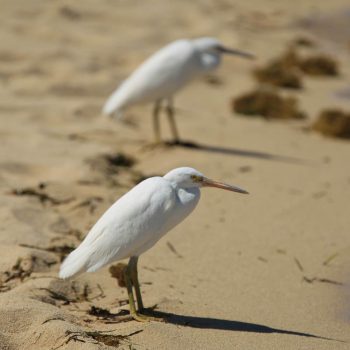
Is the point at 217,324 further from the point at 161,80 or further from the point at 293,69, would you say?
the point at 293,69

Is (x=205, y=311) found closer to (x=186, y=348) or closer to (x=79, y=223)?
(x=186, y=348)

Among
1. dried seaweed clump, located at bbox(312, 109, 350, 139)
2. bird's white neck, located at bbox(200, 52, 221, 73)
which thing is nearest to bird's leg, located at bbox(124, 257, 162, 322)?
bird's white neck, located at bbox(200, 52, 221, 73)

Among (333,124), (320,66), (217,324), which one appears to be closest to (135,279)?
(217,324)

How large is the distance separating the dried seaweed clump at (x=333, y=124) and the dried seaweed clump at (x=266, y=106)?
0.63m

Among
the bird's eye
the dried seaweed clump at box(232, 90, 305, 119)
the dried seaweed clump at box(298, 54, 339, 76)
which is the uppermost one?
the bird's eye

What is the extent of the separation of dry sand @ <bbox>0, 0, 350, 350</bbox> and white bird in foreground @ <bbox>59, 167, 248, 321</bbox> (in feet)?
1.07

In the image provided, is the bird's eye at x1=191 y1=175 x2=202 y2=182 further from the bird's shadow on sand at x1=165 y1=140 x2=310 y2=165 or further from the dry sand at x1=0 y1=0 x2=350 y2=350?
the bird's shadow on sand at x1=165 y1=140 x2=310 y2=165

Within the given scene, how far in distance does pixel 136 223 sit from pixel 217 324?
797 mm

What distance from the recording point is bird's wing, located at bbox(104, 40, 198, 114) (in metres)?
9.23

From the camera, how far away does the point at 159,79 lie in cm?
921

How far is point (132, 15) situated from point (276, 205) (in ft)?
33.6

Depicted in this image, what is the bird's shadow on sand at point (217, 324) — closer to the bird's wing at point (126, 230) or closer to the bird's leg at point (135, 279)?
the bird's leg at point (135, 279)

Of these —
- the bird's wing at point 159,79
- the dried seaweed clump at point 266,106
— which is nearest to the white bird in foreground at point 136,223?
the bird's wing at point 159,79

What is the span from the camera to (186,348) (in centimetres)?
430
